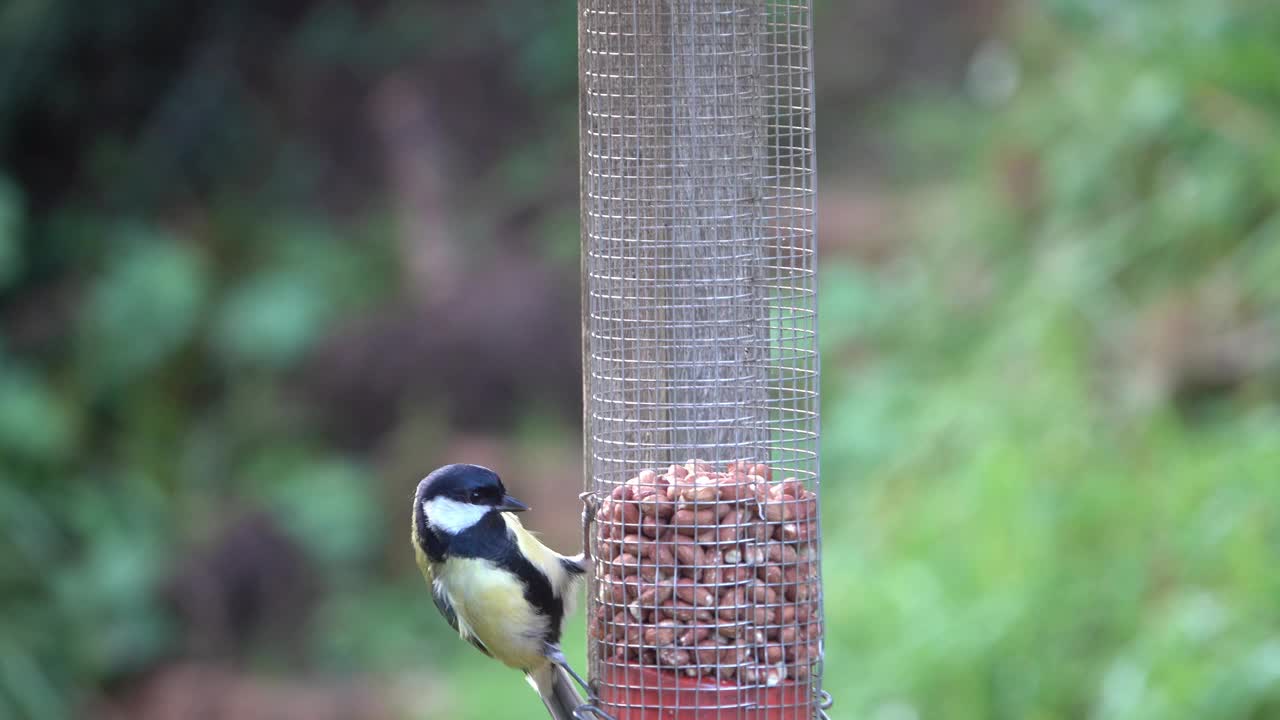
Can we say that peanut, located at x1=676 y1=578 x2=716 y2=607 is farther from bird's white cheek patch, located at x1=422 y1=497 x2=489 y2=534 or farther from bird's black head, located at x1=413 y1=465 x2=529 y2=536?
bird's white cheek patch, located at x1=422 y1=497 x2=489 y2=534

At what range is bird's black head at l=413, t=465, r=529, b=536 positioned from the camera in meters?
4.29

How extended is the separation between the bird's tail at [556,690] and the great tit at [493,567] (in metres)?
0.04

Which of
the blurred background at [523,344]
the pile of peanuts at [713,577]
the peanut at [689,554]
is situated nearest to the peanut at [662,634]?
the pile of peanuts at [713,577]

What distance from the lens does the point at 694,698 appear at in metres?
3.90

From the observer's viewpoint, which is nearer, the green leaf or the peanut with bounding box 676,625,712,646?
the peanut with bounding box 676,625,712,646

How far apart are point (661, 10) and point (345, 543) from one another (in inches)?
274

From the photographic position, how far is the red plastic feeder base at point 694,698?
3898 mm

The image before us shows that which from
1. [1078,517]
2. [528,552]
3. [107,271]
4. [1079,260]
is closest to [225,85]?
[107,271]

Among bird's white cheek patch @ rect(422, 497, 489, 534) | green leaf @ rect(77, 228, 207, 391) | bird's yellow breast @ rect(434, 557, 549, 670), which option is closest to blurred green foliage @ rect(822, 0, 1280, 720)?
bird's yellow breast @ rect(434, 557, 549, 670)

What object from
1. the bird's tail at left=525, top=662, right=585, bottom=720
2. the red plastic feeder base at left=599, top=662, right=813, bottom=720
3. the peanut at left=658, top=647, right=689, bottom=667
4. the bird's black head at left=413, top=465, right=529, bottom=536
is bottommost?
the bird's tail at left=525, top=662, right=585, bottom=720

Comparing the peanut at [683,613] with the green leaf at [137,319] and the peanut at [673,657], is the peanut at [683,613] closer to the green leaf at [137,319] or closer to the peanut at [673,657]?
the peanut at [673,657]

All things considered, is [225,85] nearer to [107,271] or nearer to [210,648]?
[107,271]

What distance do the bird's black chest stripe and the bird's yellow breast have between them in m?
0.02

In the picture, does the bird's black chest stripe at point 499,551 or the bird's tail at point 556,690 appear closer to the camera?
the bird's black chest stripe at point 499,551
